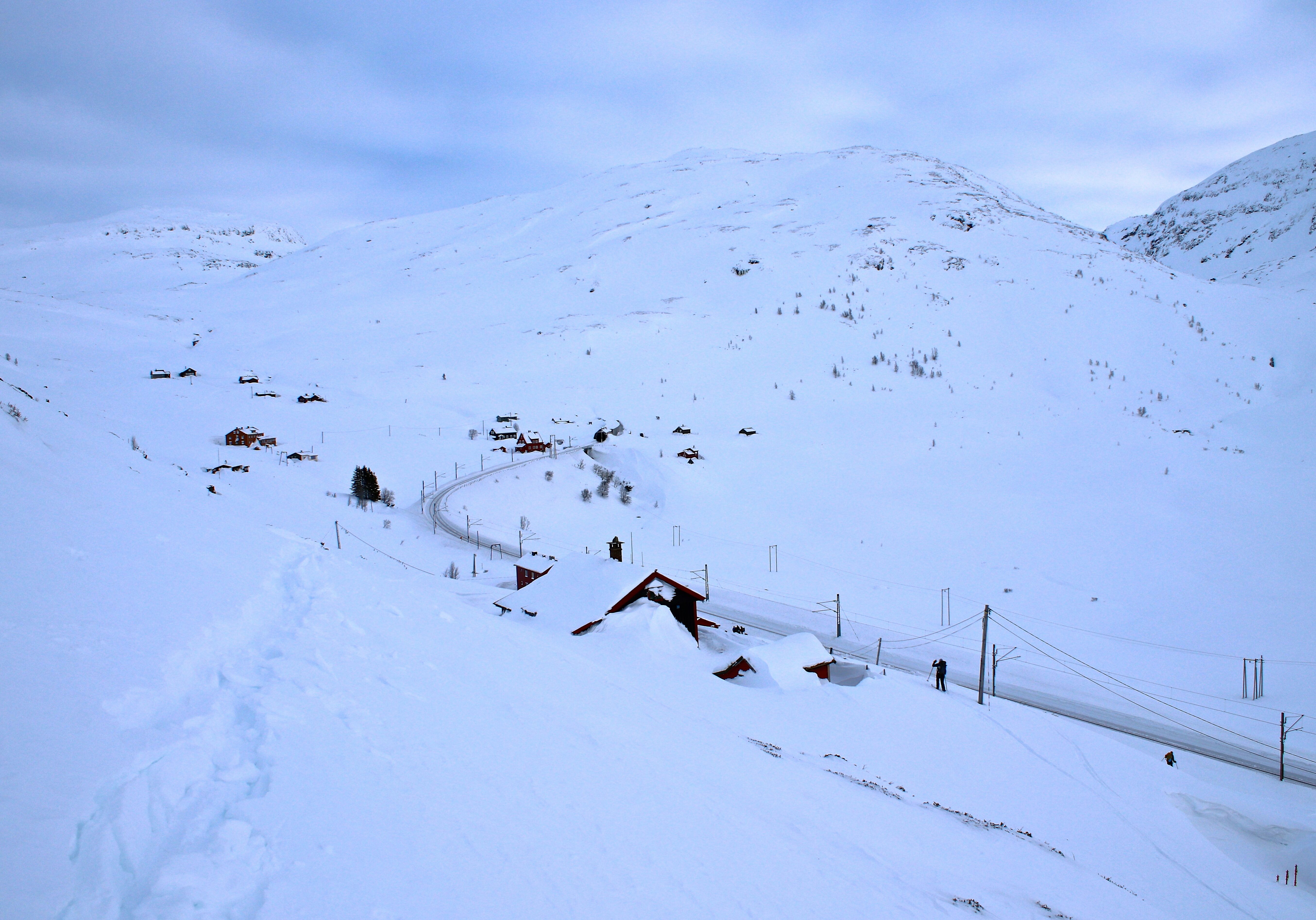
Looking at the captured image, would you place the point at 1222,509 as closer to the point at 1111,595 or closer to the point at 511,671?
the point at 1111,595

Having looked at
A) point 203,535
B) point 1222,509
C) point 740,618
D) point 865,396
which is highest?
point 865,396

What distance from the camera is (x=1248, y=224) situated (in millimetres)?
118938

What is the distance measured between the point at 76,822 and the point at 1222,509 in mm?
38836

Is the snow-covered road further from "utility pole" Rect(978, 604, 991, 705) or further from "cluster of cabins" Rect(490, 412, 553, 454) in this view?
"cluster of cabins" Rect(490, 412, 553, 454)

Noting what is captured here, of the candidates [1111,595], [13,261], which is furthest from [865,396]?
[13,261]

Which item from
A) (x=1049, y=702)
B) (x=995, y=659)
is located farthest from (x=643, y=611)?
(x=1049, y=702)

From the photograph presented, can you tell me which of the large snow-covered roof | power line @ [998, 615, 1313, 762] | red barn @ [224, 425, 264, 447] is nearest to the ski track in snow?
the large snow-covered roof

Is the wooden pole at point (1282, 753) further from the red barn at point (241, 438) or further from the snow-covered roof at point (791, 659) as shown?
the red barn at point (241, 438)

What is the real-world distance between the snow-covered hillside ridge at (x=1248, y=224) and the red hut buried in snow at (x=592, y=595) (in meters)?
98.9

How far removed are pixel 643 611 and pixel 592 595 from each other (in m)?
1.69


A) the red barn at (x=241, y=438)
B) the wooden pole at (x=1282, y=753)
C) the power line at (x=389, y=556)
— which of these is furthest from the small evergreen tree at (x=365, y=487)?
the wooden pole at (x=1282, y=753)

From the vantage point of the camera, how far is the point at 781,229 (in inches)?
3642

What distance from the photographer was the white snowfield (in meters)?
4.20

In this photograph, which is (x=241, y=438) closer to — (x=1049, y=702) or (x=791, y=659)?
(x=791, y=659)
